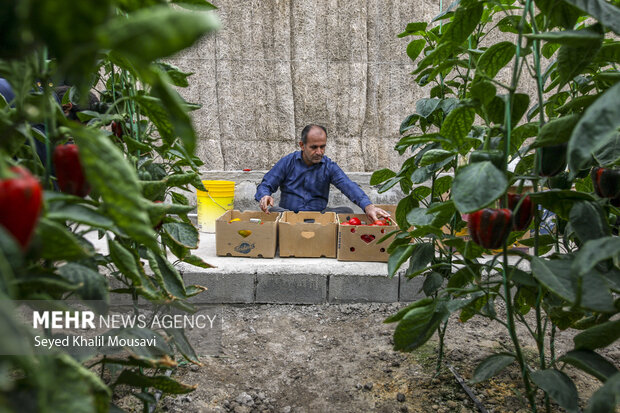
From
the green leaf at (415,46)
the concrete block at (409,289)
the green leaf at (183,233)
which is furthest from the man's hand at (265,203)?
the green leaf at (183,233)

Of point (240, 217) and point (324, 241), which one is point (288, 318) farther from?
point (240, 217)

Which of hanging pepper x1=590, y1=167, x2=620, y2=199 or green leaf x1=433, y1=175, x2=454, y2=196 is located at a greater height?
hanging pepper x1=590, y1=167, x2=620, y2=199

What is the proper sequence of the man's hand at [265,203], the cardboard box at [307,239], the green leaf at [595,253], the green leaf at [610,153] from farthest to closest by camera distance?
1. the man's hand at [265,203]
2. the cardboard box at [307,239]
3. the green leaf at [610,153]
4. the green leaf at [595,253]

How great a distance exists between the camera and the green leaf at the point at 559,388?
3.14 ft

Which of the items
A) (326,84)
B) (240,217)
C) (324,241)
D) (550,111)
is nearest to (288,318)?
(324,241)

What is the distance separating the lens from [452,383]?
1.82m

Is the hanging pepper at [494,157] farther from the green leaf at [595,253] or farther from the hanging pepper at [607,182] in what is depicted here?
the hanging pepper at [607,182]

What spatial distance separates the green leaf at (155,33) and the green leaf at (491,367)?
3.41ft

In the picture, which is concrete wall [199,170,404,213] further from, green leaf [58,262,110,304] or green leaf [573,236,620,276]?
green leaf [58,262,110,304]

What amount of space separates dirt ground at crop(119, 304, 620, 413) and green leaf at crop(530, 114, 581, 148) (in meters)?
0.86

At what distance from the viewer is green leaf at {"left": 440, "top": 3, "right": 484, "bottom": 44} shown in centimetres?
110

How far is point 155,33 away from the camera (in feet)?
1.13

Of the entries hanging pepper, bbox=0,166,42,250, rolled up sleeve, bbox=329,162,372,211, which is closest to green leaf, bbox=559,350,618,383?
hanging pepper, bbox=0,166,42,250

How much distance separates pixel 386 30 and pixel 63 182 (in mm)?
3956
